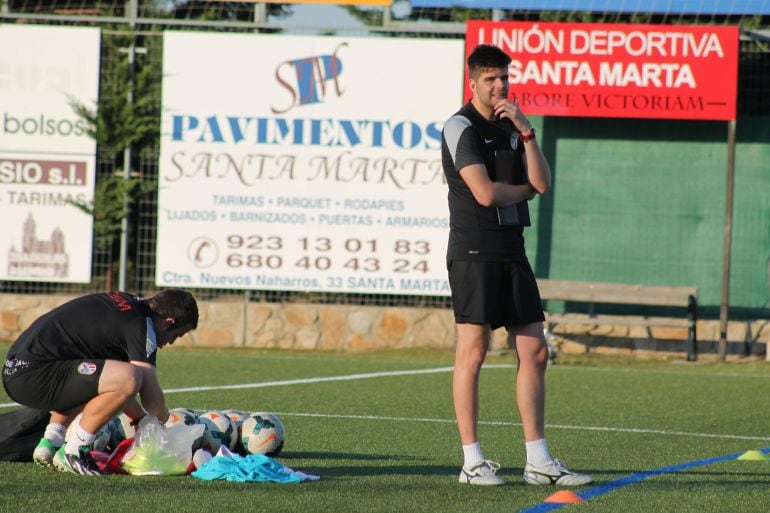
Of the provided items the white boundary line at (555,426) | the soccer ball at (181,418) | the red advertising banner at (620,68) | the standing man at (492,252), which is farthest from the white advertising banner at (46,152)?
the standing man at (492,252)

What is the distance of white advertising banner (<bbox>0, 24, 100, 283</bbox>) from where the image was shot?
18516 mm

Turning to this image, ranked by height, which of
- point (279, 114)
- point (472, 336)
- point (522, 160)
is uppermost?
point (279, 114)

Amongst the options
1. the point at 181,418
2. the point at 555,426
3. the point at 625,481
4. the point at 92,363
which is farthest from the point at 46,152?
the point at 625,481

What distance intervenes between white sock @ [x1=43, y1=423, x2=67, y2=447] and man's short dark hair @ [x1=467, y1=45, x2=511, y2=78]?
286 cm

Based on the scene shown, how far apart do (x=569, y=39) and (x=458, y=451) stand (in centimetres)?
1050

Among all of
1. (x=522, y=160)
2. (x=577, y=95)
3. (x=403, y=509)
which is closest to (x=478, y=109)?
(x=522, y=160)

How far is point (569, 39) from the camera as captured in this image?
58.8ft

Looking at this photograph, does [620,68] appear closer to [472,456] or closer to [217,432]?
[217,432]

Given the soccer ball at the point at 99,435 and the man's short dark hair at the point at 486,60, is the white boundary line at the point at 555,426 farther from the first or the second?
the man's short dark hair at the point at 486,60

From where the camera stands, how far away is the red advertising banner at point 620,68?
17.7 metres

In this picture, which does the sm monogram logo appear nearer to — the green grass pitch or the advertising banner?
the advertising banner

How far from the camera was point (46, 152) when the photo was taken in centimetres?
1855

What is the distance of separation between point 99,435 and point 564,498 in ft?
8.58

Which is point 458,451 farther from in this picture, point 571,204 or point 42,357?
point 571,204
